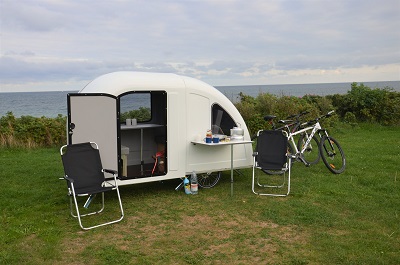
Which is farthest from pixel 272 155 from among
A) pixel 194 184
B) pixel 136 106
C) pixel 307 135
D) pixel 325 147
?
pixel 136 106

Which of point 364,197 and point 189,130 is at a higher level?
point 189,130

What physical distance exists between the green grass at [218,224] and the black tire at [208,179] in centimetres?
17

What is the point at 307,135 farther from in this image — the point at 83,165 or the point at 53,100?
the point at 53,100

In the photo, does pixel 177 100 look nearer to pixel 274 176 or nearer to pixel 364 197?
pixel 274 176

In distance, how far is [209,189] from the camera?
6832 millimetres

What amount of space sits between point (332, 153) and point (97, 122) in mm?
4741

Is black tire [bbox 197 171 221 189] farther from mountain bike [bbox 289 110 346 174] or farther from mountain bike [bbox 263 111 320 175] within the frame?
mountain bike [bbox 289 110 346 174]

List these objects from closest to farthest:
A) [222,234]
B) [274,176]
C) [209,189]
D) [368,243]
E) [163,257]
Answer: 1. [163,257]
2. [368,243]
3. [222,234]
4. [209,189]
5. [274,176]

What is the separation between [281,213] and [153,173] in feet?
6.96

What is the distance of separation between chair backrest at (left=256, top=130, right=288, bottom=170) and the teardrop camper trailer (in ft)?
1.34

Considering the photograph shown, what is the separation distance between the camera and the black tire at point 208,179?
22.6 ft

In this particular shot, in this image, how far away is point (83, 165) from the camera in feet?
17.5

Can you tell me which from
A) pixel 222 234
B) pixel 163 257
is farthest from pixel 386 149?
pixel 163 257

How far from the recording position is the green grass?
13.7 ft
